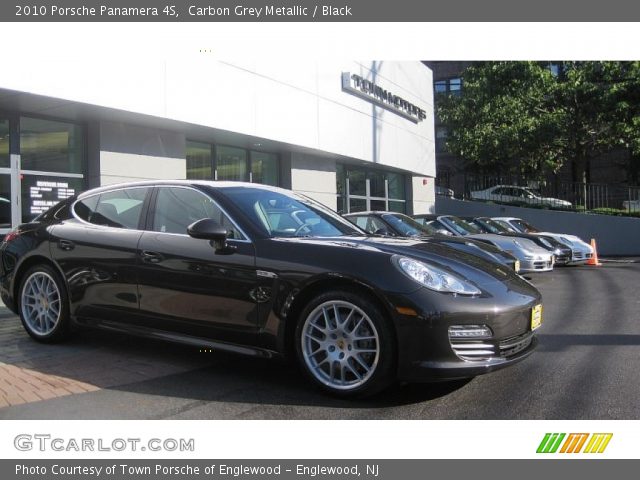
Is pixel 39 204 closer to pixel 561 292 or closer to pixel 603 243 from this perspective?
pixel 561 292

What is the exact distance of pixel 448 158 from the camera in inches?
1844

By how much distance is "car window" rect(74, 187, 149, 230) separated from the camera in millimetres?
4777

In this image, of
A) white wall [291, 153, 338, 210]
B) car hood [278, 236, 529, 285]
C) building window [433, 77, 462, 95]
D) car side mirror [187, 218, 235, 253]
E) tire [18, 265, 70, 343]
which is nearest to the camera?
car hood [278, 236, 529, 285]

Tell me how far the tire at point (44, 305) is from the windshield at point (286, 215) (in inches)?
74.1

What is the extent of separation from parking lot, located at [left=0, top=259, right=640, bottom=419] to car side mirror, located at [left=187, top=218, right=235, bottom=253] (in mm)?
992

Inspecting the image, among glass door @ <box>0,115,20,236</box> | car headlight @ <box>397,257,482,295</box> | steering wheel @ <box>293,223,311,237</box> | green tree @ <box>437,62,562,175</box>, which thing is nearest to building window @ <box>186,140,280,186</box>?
glass door @ <box>0,115,20,236</box>

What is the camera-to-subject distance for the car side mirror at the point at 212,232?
3.99m

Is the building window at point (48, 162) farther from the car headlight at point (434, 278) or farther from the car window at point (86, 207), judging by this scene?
the car headlight at point (434, 278)

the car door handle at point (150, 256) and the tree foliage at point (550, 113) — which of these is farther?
the tree foliage at point (550, 113)

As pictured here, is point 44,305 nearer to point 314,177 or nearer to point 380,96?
point 314,177

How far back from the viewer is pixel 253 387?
4.06 m

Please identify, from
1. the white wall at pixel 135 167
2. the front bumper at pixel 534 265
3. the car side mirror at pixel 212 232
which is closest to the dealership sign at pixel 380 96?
the white wall at pixel 135 167

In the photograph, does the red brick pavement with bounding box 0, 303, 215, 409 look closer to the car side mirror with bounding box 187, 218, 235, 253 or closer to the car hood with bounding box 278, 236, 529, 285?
the car side mirror with bounding box 187, 218, 235, 253

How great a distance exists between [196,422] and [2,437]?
3.58 ft
